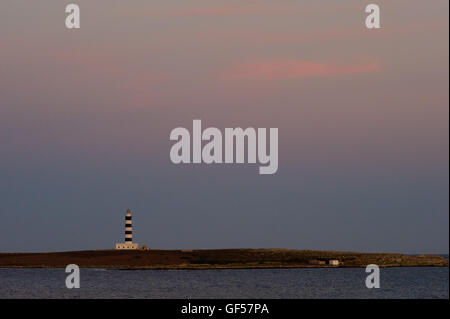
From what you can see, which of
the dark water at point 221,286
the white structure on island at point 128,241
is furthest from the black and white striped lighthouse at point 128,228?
the dark water at point 221,286

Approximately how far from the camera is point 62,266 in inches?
5413

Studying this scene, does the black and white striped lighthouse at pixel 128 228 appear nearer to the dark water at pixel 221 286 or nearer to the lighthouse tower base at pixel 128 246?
the lighthouse tower base at pixel 128 246

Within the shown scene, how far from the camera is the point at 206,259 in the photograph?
14188 centimetres

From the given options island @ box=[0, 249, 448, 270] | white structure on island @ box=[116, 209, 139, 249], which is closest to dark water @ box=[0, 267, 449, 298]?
island @ box=[0, 249, 448, 270]

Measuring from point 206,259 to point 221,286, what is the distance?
170 ft

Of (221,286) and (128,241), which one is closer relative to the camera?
(221,286)

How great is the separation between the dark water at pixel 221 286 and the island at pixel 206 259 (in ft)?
68.7

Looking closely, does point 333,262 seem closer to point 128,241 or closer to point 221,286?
point 128,241

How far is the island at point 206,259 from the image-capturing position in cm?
13512

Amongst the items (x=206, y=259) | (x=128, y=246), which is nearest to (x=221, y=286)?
(x=206, y=259)
